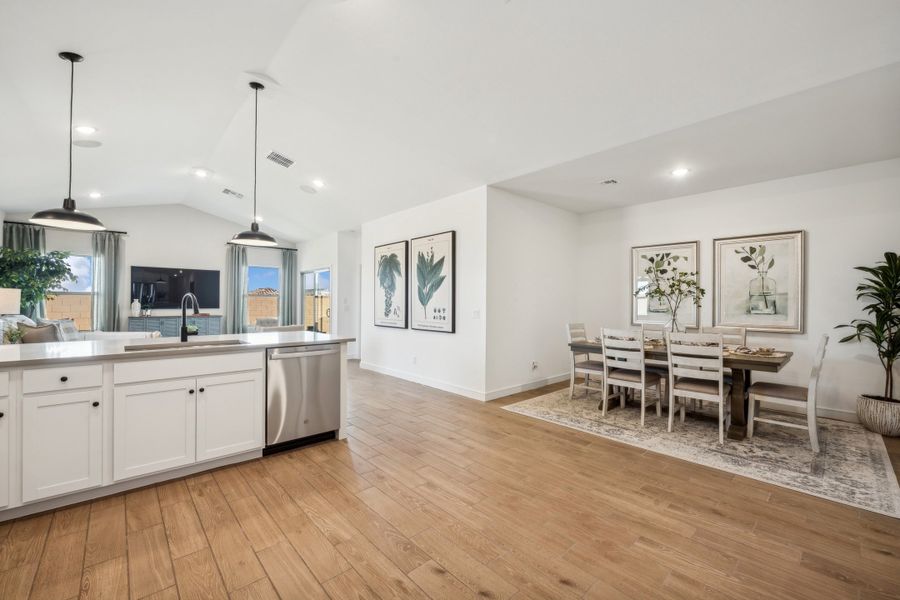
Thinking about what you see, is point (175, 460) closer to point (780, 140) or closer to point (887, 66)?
point (887, 66)

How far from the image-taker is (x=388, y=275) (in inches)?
247

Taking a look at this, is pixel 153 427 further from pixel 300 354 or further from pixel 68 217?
pixel 68 217

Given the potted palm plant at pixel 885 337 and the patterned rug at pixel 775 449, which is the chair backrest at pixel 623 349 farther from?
the potted palm plant at pixel 885 337

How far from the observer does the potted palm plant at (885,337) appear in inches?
138

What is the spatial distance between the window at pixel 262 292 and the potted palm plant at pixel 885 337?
1015 cm

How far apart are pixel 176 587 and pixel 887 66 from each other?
480 centimetres

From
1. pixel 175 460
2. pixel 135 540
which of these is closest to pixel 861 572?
pixel 135 540

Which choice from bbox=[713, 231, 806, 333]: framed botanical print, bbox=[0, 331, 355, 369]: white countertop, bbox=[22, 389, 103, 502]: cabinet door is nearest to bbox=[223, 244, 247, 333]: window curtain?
bbox=[0, 331, 355, 369]: white countertop

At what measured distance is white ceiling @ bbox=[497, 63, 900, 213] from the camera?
9.14ft

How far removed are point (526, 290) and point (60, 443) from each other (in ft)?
15.2

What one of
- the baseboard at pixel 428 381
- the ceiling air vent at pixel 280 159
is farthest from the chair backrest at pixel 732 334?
the ceiling air vent at pixel 280 159

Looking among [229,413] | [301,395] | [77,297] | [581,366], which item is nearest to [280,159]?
[301,395]

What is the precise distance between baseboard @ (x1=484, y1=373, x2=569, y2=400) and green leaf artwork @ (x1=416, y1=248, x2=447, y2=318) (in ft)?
4.90

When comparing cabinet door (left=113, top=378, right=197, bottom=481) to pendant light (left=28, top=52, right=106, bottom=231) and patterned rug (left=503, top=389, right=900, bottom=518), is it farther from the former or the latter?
patterned rug (left=503, top=389, right=900, bottom=518)
